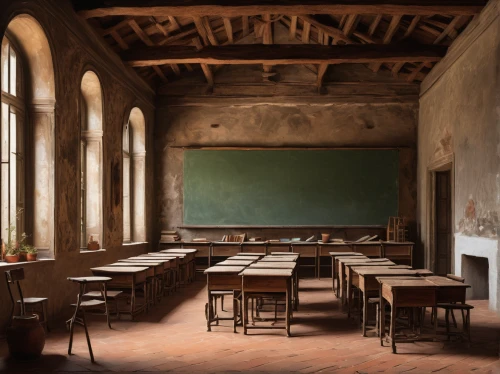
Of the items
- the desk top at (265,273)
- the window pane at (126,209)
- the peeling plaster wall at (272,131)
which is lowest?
the desk top at (265,273)

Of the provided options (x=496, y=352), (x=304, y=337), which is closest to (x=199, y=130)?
(x=304, y=337)

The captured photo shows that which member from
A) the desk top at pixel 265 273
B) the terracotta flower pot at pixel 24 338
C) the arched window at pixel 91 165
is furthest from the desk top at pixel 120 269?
the arched window at pixel 91 165

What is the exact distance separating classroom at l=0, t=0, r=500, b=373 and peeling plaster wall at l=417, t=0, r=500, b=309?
58 mm

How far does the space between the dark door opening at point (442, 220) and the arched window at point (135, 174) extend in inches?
270

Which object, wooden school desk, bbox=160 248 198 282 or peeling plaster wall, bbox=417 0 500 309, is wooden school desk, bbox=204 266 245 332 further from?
wooden school desk, bbox=160 248 198 282

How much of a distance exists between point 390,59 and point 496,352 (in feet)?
23.2

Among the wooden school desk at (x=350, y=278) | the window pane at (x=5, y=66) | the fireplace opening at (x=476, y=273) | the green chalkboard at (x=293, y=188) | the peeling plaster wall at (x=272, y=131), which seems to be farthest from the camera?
the peeling plaster wall at (x=272, y=131)

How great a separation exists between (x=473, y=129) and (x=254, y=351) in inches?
242

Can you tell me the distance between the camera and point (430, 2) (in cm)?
922

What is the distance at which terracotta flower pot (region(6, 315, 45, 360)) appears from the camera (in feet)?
19.0

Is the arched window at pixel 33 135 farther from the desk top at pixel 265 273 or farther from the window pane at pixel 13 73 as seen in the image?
the desk top at pixel 265 273

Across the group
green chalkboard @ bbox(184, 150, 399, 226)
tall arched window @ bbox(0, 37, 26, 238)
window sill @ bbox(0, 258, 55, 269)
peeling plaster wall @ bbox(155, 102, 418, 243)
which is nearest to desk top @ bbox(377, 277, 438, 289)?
window sill @ bbox(0, 258, 55, 269)

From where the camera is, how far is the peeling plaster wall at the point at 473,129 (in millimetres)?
9156

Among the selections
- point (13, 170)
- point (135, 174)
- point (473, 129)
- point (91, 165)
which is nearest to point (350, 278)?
point (473, 129)
